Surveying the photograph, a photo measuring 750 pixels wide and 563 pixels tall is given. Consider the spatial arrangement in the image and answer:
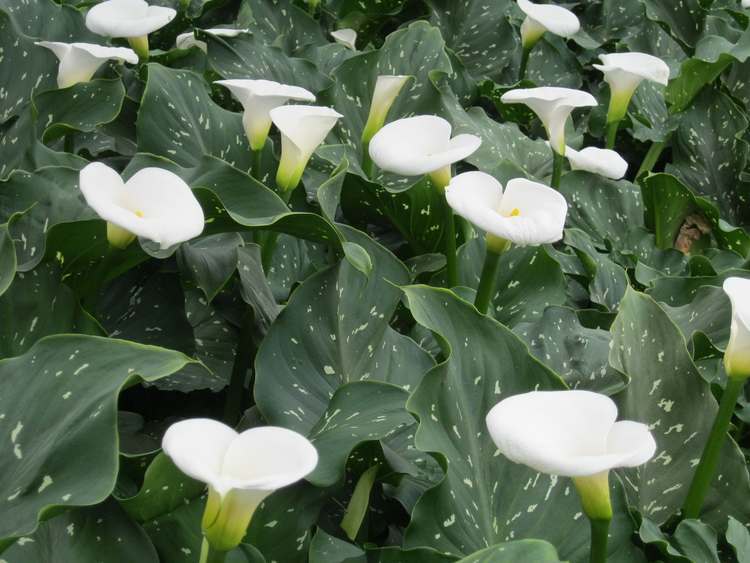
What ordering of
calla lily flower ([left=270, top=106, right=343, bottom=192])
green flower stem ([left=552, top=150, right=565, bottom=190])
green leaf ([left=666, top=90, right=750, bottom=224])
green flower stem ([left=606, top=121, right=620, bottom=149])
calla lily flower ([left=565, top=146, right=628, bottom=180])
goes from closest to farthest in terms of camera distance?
calla lily flower ([left=270, top=106, right=343, bottom=192])
green flower stem ([left=552, top=150, right=565, bottom=190])
calla lily flower ([left=565, top=146, right=628, bottom=180])
green flower stem ([left=606, top=121, right=620, bottom=149])
green leaf ([left=666, top=90, right=750, bottom=224])

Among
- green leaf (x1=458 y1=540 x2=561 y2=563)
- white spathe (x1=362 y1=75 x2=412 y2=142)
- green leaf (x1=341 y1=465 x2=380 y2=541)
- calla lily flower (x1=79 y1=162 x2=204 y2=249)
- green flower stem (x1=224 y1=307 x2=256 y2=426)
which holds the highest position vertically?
calla lily flower (x1=79 y1=162 x2=204 y2=249)

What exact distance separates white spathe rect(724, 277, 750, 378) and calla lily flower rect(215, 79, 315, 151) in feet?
2.44

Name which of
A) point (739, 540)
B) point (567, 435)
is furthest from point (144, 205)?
point (739, 540)

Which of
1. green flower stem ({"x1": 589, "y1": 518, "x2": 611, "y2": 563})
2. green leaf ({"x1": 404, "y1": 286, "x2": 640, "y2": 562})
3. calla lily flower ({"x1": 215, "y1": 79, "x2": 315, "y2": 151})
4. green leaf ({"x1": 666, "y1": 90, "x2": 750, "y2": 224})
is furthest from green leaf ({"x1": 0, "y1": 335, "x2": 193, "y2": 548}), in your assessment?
green leaf ({"x1": 666, "y1": 90, "x2": 750, "y2": 224})

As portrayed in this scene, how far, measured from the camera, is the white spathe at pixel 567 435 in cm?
88

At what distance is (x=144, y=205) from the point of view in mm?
1238

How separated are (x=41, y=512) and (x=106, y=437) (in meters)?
0.10

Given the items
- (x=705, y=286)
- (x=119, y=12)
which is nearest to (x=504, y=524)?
(x=705, y=286)

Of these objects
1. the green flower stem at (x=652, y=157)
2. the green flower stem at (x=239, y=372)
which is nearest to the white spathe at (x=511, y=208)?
the green flower stem at (x=239, y=372)

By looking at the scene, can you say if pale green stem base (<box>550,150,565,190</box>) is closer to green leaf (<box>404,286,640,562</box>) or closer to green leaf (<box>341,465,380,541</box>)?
green leaf (<box>404,286,640,562</box>)

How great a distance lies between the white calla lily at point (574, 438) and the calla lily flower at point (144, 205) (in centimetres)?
43

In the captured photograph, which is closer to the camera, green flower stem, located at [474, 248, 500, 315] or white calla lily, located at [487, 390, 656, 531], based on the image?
white calla lily, located at [487, 390, 656, 531]

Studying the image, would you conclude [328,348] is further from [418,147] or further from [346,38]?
[346,38]

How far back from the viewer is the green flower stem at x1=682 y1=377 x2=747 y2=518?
3.90ft
